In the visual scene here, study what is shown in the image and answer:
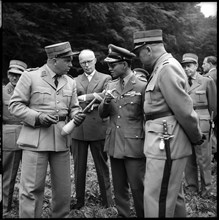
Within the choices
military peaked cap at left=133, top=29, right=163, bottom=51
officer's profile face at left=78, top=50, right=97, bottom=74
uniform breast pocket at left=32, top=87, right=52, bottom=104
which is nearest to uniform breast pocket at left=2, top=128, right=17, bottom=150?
uniform breast pocket at left=32, top=87, right=52, bottom=104

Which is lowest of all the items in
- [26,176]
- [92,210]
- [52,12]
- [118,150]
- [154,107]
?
[92,210]

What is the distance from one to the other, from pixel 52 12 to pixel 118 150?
6992 millimetres

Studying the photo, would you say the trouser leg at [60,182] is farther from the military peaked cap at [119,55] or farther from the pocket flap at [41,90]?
the military peaked cap at [119,55]

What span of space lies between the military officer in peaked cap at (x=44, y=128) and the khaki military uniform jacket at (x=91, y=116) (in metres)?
0.57

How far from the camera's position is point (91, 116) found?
4.92 m

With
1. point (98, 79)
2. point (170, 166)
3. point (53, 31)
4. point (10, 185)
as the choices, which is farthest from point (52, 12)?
point (170, 166)

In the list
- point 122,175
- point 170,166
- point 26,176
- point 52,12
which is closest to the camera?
point 170,166

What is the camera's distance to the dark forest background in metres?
9.55

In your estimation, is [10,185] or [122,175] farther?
[10,185]

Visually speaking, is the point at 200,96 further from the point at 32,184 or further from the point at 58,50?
the point at 32,184

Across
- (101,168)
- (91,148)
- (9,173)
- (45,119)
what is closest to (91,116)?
(91,148)

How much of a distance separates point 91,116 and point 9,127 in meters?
1.14

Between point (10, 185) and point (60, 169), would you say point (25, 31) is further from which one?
point (60, 169)

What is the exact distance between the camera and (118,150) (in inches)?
160
